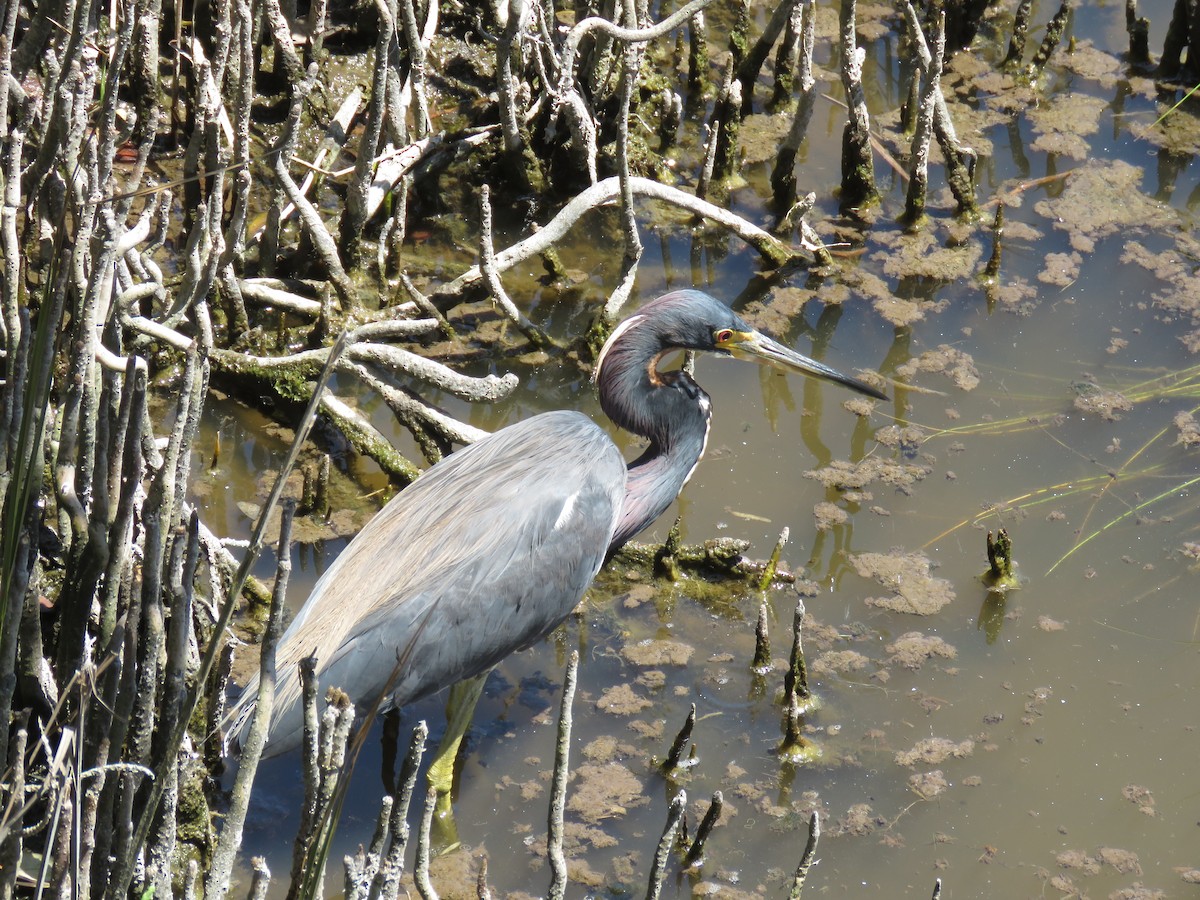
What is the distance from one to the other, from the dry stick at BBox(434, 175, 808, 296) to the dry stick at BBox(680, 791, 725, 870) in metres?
2.49

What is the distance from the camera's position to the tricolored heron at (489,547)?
3.77 metres

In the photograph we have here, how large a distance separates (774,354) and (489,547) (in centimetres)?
136

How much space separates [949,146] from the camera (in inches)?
242

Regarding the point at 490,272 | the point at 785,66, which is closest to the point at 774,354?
the point at 490,272

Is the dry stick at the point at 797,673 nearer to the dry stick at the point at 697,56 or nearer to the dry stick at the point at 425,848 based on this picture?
the dry stick at the point at 425,848

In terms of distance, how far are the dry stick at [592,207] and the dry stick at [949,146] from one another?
3.06ft

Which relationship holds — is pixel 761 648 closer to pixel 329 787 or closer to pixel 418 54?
pixel 329 787

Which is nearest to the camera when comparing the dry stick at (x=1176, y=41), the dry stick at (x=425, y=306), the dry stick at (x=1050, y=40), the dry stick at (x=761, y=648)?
the dry stick at (x=761, y=648)

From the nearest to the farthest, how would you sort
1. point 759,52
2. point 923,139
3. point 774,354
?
point 774,354, point 923,139, point 759,52

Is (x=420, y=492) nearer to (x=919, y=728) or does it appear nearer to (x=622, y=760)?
(x=622, y=760)

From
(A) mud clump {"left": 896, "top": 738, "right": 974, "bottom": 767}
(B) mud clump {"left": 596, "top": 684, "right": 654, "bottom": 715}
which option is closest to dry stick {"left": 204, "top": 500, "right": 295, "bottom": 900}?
(B) mud clump {"left": 596, "top": 684, "right": 654, "bottom": 715}

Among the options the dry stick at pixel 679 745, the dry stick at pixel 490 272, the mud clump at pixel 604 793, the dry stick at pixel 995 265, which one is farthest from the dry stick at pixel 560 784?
the dry stick at pixel 995 265

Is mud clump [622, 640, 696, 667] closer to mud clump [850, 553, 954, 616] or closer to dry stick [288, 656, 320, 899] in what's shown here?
mud clump [850, 553, 954, 616]

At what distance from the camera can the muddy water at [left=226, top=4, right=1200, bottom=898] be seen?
4.04m
